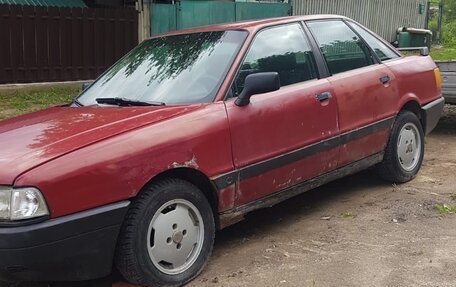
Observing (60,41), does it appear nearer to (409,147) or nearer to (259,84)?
(409,147)

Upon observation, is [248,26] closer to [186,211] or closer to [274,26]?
[274,26]

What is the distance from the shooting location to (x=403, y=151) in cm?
559

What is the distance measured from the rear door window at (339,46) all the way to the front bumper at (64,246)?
8.10 ft

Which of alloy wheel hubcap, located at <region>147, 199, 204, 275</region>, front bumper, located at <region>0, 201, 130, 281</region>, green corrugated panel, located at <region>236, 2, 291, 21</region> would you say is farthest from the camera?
green corrugated panel, located at <region>236, 2, 291, 21</region>

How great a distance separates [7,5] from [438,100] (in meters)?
8.43

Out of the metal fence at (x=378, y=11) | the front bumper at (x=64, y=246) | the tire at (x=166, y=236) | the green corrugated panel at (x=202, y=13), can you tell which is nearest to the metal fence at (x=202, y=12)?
the green corrugated panel at (x=202, y=13)

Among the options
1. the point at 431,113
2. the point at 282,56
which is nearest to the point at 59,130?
the point at 282,56

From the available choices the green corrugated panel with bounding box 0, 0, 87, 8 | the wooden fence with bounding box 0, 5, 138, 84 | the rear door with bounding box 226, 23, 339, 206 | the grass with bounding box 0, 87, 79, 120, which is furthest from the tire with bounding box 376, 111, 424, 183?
the green corrugated panel with bounding box 0, 0, 87, 8

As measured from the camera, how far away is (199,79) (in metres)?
4.14

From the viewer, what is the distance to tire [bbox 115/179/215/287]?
3.33 m

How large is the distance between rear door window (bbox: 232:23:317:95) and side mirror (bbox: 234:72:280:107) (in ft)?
0.72

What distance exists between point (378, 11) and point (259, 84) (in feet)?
55.7

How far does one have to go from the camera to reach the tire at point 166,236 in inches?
131

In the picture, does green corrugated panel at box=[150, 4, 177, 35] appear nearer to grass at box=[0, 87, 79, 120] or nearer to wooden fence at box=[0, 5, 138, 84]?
wooden fence at box=[0, 5, 138, 84]
